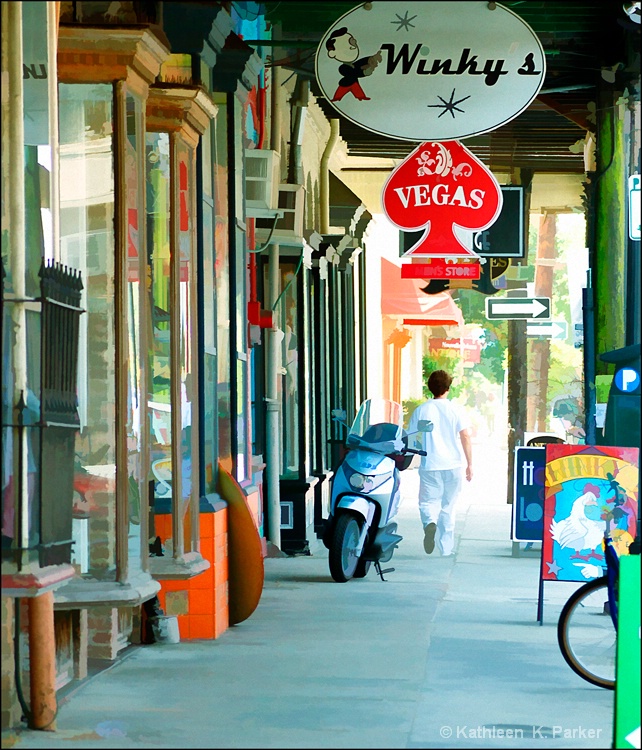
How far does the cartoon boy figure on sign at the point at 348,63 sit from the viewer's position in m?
9.29

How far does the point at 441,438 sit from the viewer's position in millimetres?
14172

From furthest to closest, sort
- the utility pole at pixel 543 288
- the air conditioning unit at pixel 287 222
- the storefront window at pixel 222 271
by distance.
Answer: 1. the utility pole at pixel 543 288
2. the air conditioning unit at pixel 287 222
3. the storefront window at pixel 222 271

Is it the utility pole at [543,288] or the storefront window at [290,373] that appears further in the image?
the utility pole at [543,288]

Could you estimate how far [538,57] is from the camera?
9148 mm

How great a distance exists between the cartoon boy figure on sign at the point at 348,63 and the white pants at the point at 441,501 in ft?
17.8

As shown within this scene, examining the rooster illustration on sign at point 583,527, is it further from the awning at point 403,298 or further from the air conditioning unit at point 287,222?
the awning at point 403,298

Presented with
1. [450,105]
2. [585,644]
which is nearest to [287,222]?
[450,105]

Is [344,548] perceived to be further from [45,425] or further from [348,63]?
[45,425]

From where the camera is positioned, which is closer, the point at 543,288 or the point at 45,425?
the point at 45,425

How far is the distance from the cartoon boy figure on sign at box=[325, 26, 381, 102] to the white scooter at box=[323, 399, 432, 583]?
3806 millimetres

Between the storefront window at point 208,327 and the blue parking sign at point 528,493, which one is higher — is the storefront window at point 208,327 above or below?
above

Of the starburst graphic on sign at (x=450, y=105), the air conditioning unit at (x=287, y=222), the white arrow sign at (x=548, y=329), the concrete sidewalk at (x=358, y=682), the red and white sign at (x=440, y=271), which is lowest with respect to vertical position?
the concrete sidewalk at (x=358, y=682)

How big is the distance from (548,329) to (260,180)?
11692mm

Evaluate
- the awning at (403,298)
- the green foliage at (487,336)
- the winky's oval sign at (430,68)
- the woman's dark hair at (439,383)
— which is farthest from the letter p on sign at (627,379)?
the green foliage at (487,336)
